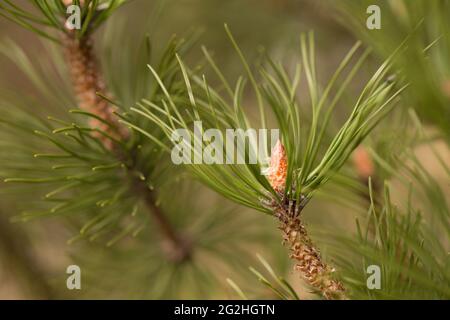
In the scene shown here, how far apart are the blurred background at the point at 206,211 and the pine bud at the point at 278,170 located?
0.11 meters

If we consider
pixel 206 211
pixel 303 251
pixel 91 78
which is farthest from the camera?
pixel 206 211

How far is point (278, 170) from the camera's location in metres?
0.36

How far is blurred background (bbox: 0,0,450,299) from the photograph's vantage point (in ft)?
1.88

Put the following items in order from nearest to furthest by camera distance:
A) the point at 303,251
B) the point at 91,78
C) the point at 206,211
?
the point at 303,251 → the point at 91,78 → the point at 206,211

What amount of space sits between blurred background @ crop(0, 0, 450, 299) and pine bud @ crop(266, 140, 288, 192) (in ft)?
0.34

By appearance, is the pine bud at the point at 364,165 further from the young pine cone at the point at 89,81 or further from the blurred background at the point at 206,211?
the young pine cone at the point at 89,81

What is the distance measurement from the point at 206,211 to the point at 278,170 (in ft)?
0.95
